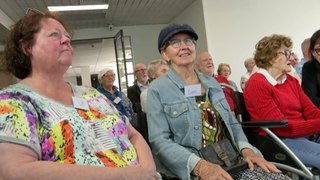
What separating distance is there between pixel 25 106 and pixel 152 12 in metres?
6.19

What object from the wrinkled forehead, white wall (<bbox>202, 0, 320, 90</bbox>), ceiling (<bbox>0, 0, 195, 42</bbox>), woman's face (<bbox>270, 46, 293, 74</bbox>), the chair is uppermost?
ceiling (<bbox>0, 0, 195, 42</bbox>)

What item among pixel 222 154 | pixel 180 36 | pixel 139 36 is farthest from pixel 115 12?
pixel 222 154

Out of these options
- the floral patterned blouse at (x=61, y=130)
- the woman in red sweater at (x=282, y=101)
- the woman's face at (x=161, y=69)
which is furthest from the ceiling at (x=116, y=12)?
the floral patterned blouse at (x=61, y=130)

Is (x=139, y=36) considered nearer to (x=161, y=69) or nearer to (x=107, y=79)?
(x=107, y=79)

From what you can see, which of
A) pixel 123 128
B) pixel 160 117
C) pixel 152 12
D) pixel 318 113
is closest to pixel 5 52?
pixel 123 128

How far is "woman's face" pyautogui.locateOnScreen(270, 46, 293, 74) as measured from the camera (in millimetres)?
2111

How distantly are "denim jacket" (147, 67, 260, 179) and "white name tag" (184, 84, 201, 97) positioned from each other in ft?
0.07

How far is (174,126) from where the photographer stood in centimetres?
165

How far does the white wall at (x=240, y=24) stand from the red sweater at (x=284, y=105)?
388cm

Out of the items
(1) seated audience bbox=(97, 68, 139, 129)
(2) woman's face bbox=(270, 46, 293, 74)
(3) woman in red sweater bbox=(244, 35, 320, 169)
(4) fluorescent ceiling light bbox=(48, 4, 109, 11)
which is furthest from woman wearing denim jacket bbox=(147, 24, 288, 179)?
(4) fluorescent ceiling light bbox=(48, 4, 109, 11)

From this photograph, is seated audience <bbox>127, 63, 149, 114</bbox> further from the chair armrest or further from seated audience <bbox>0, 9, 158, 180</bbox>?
seated audience <bbox>0, 9, 158, 180</bbox>

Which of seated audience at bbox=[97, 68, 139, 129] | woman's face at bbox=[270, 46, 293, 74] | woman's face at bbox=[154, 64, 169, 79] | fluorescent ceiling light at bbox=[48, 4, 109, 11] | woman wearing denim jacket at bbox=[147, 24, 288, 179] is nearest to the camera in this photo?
woman wearing denim jacket at bbox=[147, 24, 288, 179]

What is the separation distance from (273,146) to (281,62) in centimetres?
59

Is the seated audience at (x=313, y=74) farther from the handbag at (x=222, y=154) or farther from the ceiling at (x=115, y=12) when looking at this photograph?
the ceiling at (x=115, y=12)
